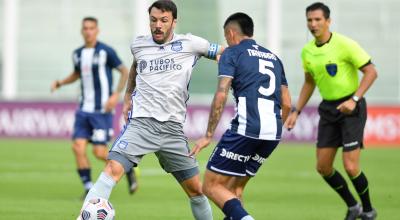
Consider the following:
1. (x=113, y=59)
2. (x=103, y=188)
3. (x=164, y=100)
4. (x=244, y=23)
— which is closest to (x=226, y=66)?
(x=244, y=23)

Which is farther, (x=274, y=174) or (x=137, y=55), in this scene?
(x=274, y=174)

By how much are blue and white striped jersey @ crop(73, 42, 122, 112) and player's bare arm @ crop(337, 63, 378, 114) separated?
188 inches

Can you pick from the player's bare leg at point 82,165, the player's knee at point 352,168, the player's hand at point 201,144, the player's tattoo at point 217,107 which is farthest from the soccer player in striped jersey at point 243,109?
the player's bare leg at point 82,165

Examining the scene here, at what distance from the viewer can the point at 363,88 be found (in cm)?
1143

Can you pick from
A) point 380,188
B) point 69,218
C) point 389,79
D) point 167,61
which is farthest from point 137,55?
point 389,79

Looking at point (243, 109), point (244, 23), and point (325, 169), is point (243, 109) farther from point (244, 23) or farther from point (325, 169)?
point (325, 169)

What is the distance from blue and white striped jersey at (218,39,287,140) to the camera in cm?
958

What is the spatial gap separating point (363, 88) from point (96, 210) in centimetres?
360

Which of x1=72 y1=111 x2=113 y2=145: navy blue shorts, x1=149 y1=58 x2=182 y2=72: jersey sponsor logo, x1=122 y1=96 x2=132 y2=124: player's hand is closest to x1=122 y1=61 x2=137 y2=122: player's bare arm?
x1=122 y1=96 x2=132 y2=124: player's hand

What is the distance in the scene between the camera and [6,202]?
1372 cm

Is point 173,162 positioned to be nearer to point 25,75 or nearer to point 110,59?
point 110,59

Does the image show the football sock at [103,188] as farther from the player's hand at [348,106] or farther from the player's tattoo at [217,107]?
the player's hand at [348,106]

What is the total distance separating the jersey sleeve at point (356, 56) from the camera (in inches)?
458

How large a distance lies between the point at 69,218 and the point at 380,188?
20.6 feet
